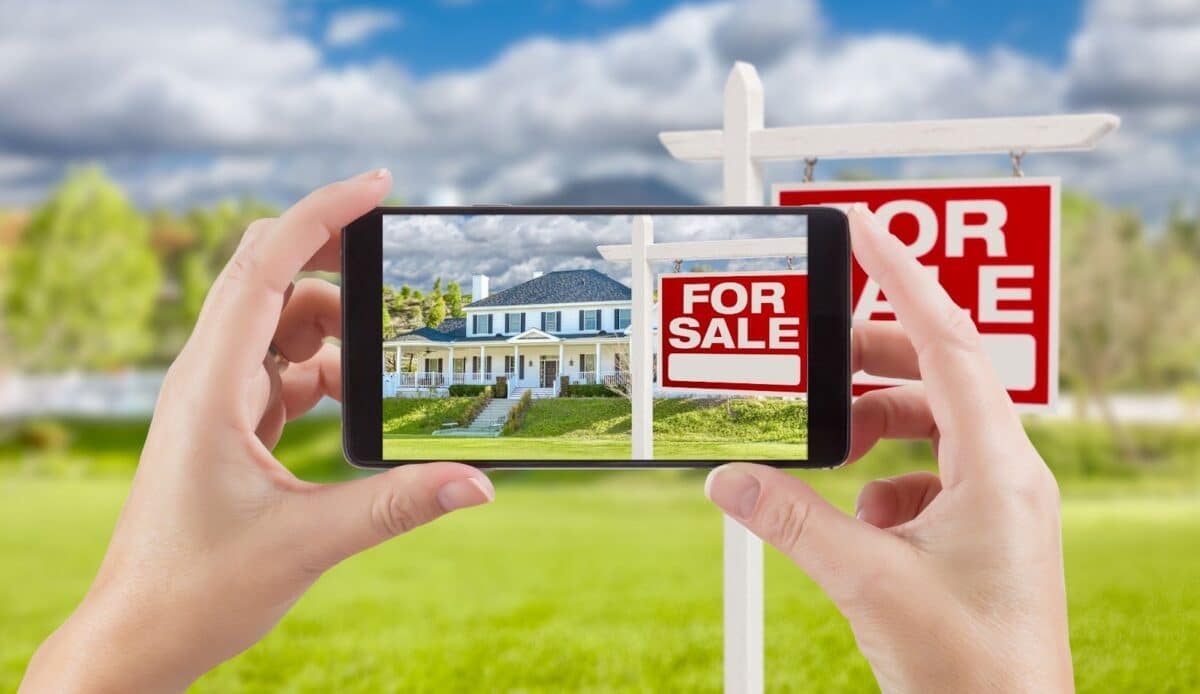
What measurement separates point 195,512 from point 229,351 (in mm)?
160

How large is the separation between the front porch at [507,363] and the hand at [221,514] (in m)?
0.12

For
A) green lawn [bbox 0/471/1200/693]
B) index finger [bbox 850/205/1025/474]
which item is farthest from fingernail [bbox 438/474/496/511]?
green lawn [bbox 0/471/1200/693]

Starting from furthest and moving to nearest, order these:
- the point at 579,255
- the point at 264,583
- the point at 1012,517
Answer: the point at 579,255
the point at 264,583
the point at 1012,517

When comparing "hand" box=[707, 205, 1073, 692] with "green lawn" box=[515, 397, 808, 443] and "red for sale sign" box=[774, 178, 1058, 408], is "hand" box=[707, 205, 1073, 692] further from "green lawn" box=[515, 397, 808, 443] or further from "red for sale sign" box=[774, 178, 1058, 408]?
"red for sale sign" box=[774, 178, 1058, 408]

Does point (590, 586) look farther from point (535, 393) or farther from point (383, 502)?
point (383, 502)

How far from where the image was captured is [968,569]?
89 centimetres

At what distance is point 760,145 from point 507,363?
856 millimetres

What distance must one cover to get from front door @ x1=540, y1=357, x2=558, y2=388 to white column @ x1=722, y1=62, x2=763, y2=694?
0.77 m

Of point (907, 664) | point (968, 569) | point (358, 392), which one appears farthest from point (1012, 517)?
point (358, 392)

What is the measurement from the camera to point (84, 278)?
11430 mm

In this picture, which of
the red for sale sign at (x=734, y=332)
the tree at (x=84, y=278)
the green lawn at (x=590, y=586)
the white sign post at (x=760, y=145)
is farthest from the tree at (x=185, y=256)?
the red for sale sign at (x=734, y=332)

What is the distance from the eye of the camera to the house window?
44.6 inches

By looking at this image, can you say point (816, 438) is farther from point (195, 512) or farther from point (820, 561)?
point (195, 512)

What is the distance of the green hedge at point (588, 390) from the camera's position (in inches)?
44.0
